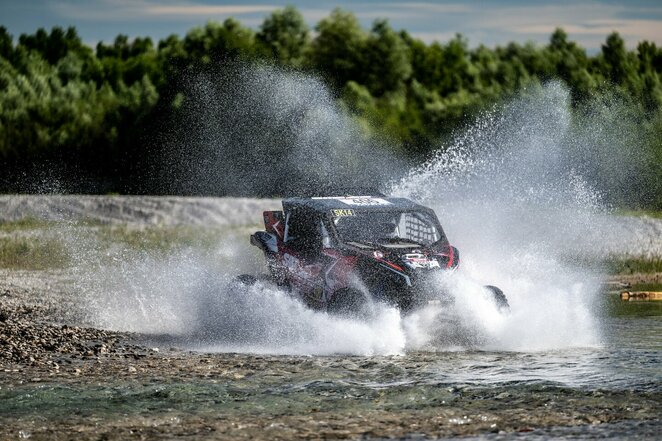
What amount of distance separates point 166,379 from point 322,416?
2524 millimetres

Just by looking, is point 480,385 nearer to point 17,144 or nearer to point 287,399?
point 287,399

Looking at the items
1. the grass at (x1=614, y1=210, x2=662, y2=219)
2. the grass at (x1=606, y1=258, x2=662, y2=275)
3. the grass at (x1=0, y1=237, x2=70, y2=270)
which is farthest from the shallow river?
the grass at (x1=614, y1=210, x2=662, y2=219)

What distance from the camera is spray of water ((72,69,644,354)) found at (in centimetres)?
1486

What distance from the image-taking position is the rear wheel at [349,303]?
14.7 m

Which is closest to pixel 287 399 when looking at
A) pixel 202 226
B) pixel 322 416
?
pixel 322 416

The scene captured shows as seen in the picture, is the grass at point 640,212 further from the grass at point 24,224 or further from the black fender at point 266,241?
the black fender at point 266,241

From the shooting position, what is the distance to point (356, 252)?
593 inches

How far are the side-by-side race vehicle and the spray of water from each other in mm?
212

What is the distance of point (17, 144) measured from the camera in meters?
45.1

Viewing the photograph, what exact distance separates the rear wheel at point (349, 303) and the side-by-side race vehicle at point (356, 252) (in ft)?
0.04

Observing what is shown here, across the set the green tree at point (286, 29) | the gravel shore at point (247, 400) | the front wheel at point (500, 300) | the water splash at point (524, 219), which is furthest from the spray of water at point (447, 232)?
the green tree at point (286, 29)

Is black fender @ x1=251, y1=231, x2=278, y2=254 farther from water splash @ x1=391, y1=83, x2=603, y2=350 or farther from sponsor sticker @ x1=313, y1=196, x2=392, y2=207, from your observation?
water splash @ x1=391, y1=83, x2=603, y2=350

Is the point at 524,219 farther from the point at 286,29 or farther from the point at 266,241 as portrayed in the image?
the point at 286,29

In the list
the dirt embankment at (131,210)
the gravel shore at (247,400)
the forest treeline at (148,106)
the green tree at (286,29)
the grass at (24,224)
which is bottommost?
the gravel shore at (247,400)
